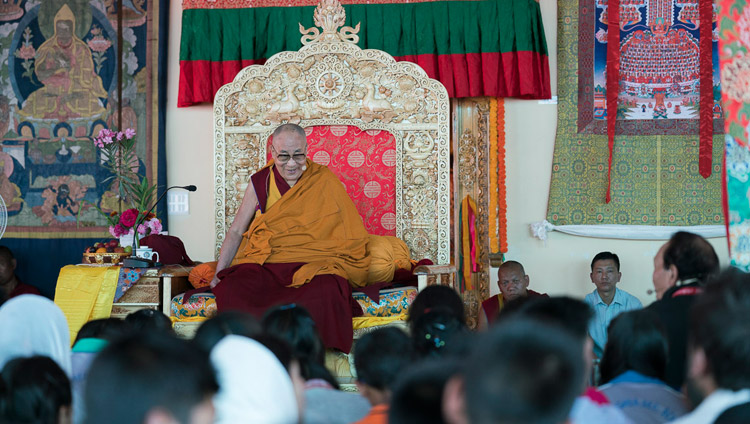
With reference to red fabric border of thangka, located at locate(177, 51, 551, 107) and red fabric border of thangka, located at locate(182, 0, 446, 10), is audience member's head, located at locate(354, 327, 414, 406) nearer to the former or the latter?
red fabric border of thangka, located at locate(177, 51, 551, 107)

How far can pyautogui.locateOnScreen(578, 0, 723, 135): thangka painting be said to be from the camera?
19.2ft

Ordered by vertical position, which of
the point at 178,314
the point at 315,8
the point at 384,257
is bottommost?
the point at 178,314

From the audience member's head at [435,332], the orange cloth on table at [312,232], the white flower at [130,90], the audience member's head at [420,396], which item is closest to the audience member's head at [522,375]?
the audience member's head at [420,396]

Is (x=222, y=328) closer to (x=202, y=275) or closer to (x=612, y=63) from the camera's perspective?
(x=202, y=275)

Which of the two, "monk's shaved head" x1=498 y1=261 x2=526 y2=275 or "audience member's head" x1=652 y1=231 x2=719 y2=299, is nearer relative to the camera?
"audience member's head" x1=652 y1=231 x2=719 y2=299

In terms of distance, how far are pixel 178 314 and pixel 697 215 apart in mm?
3932

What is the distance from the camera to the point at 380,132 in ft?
18.3

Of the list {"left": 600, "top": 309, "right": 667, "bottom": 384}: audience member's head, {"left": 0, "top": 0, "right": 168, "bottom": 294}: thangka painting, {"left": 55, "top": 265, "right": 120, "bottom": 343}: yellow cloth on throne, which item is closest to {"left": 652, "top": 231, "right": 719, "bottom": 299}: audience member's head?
{"left": 600, "top": 309, "right": 667, "bottom": 384}: audience member's head

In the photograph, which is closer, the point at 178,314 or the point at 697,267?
the point at 697,267

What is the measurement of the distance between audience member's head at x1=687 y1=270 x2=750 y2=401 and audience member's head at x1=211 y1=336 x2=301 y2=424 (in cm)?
87

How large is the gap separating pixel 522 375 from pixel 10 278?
241 inches

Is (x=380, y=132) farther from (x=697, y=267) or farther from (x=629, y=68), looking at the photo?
(x=697, y=267)

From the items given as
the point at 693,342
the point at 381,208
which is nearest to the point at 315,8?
the point at 381,208

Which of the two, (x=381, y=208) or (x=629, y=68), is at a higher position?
(x=629, y=68)
